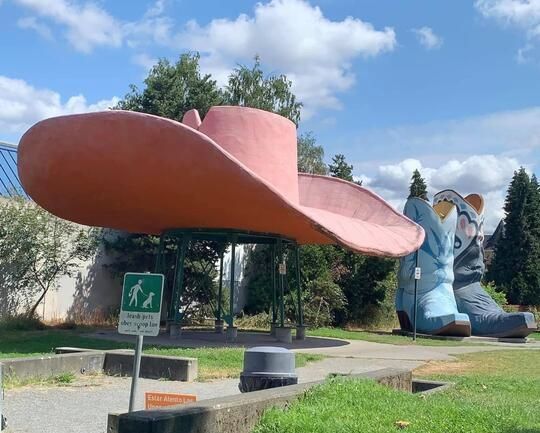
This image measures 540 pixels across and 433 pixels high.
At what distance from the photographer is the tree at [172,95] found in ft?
105

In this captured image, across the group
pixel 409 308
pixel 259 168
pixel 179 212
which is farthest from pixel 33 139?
pixel 409 308

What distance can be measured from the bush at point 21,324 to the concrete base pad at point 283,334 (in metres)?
7.62

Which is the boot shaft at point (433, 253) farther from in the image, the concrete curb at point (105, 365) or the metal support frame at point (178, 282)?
the concrete curb at point (105, 365)

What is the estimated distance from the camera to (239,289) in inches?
1273

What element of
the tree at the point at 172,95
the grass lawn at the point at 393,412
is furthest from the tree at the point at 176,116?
the grass lawn at the point at 393,412

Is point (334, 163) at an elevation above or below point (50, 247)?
above

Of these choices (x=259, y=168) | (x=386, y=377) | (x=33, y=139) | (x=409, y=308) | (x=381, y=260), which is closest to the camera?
(x=386, y=377)

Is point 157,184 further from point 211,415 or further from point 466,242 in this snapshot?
point 466,242

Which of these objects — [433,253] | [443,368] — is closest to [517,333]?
[433,253]

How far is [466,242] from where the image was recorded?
1159 inches

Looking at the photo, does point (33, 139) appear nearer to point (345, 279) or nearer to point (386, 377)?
point (386, 377)

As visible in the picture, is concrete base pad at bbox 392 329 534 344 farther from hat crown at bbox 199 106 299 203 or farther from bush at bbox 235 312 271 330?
hat crown at bbox 199 106 299 203

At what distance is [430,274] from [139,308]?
22.1 meters

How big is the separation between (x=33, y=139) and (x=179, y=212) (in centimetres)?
444
